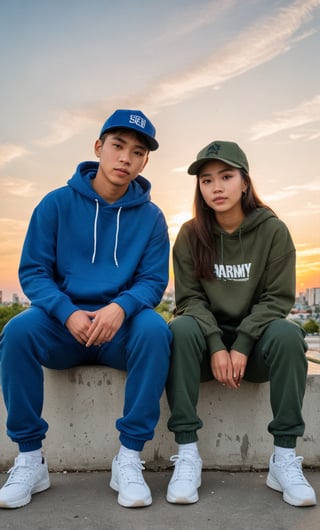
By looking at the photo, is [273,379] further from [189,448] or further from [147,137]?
[147,137]

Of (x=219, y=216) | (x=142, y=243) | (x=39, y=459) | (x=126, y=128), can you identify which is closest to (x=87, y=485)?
(x=39, y=459)

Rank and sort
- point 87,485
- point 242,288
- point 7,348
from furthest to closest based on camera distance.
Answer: point 242,288
point 87,485
point 7,348

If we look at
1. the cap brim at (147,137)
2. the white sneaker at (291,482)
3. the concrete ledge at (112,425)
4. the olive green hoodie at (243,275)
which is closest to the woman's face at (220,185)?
the olive green hoodie at (243,275)

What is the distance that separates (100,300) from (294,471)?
130 centimetres

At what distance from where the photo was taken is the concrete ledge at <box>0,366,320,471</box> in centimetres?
308

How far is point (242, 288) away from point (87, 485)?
1.33m

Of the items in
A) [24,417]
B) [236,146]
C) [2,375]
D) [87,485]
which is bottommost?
[87,485]

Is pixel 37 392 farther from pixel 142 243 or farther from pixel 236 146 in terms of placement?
pixel 236 146

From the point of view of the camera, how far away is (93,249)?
10.1ft

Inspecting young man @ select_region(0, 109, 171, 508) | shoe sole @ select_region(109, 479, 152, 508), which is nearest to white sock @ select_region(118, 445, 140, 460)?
young man @ select_region(0, 109, 171, 508)

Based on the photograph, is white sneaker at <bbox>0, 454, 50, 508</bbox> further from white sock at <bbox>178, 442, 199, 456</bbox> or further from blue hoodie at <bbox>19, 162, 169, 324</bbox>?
blue hoodie at <bbox>19, 162, 169, 324</bbox>

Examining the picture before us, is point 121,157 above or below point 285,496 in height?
above

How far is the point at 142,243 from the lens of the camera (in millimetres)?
3078

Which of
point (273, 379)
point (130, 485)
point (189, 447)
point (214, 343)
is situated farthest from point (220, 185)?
point (130, 485)
